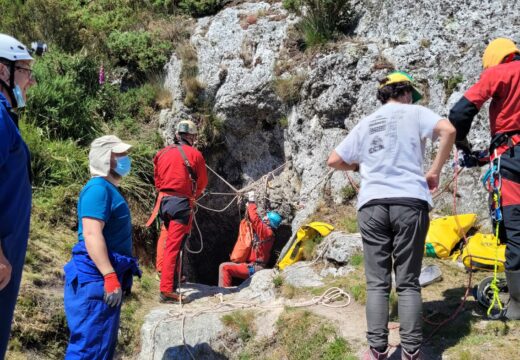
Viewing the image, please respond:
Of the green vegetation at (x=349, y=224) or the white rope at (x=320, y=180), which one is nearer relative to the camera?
the green vegetation at (x=349, y=224)

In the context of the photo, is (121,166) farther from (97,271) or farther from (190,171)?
(190,171)

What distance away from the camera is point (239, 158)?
33.0 ft

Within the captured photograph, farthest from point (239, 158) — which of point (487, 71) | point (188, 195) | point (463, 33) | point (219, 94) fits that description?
point (487, 71)

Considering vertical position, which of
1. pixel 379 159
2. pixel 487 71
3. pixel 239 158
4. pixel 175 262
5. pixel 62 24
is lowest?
pixel 175 262

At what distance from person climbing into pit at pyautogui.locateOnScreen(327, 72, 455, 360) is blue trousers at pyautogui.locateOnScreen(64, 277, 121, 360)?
1829mm

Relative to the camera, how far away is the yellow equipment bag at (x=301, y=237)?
22.3ft

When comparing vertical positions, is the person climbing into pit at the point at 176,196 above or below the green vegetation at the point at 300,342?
above

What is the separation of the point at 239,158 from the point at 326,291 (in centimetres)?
516

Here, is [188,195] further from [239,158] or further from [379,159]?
[239,158]

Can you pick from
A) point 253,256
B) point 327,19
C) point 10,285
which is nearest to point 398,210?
point 10,285

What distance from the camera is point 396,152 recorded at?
11.7ft

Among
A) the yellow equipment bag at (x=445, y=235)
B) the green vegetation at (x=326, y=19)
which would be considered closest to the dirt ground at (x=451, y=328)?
the yellow equipment bag at (x=445, y=235)

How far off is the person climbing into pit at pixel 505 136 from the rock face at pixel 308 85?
250 cm

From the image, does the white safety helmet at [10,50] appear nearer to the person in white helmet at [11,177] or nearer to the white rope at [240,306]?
the person in white helmet at [11,177]
